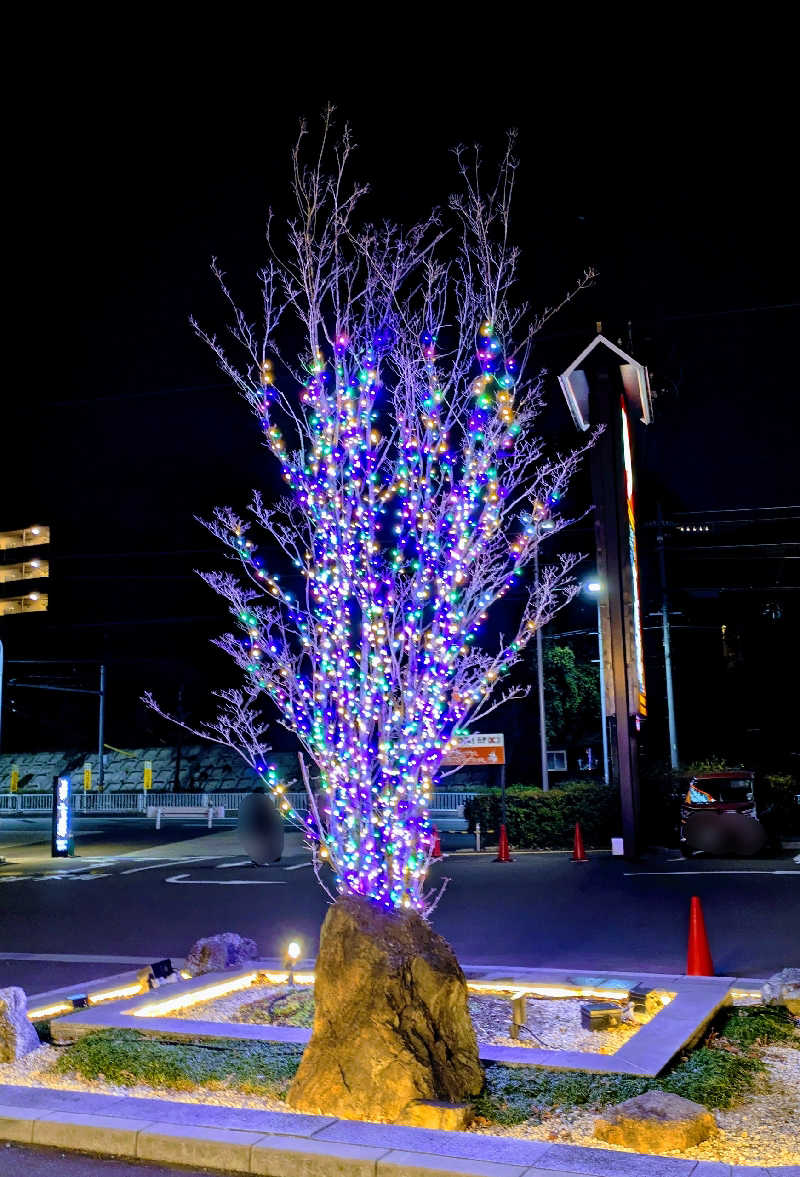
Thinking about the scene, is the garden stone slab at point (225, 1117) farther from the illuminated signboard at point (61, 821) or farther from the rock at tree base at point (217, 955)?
the illuminated signboard at point (61, 821)

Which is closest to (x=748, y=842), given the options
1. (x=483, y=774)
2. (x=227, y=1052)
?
(x=227, y=1052)

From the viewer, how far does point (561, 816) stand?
2184cm

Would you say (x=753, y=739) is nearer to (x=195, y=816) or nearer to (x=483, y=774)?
(x=483, y=774)

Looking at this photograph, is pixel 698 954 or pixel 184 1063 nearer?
pixel 184 1063

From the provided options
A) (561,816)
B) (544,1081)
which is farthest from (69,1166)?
(561,816)

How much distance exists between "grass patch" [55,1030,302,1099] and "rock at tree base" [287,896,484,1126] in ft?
1.64

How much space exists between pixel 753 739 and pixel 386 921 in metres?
34.4

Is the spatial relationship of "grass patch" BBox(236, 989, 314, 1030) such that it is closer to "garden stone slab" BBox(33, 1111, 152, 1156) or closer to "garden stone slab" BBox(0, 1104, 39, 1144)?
"garden stone slab" BBox(33, 1111, 152, 1156)

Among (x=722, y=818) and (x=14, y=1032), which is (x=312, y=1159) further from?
(x=722, y=818)

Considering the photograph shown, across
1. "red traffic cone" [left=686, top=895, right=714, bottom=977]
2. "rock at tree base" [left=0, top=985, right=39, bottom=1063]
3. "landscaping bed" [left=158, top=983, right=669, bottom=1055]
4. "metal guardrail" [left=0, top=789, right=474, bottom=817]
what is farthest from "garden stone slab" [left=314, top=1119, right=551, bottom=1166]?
"metal guardrail" [left=0, top=789, right=474, bottom=817]

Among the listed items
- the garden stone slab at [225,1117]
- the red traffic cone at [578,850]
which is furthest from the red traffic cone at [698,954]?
the red traffic cone at [578,850]

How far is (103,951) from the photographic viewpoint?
11.3m

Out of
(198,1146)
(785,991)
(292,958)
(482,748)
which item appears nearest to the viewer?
(198,1146)

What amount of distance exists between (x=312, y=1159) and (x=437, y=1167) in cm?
61
